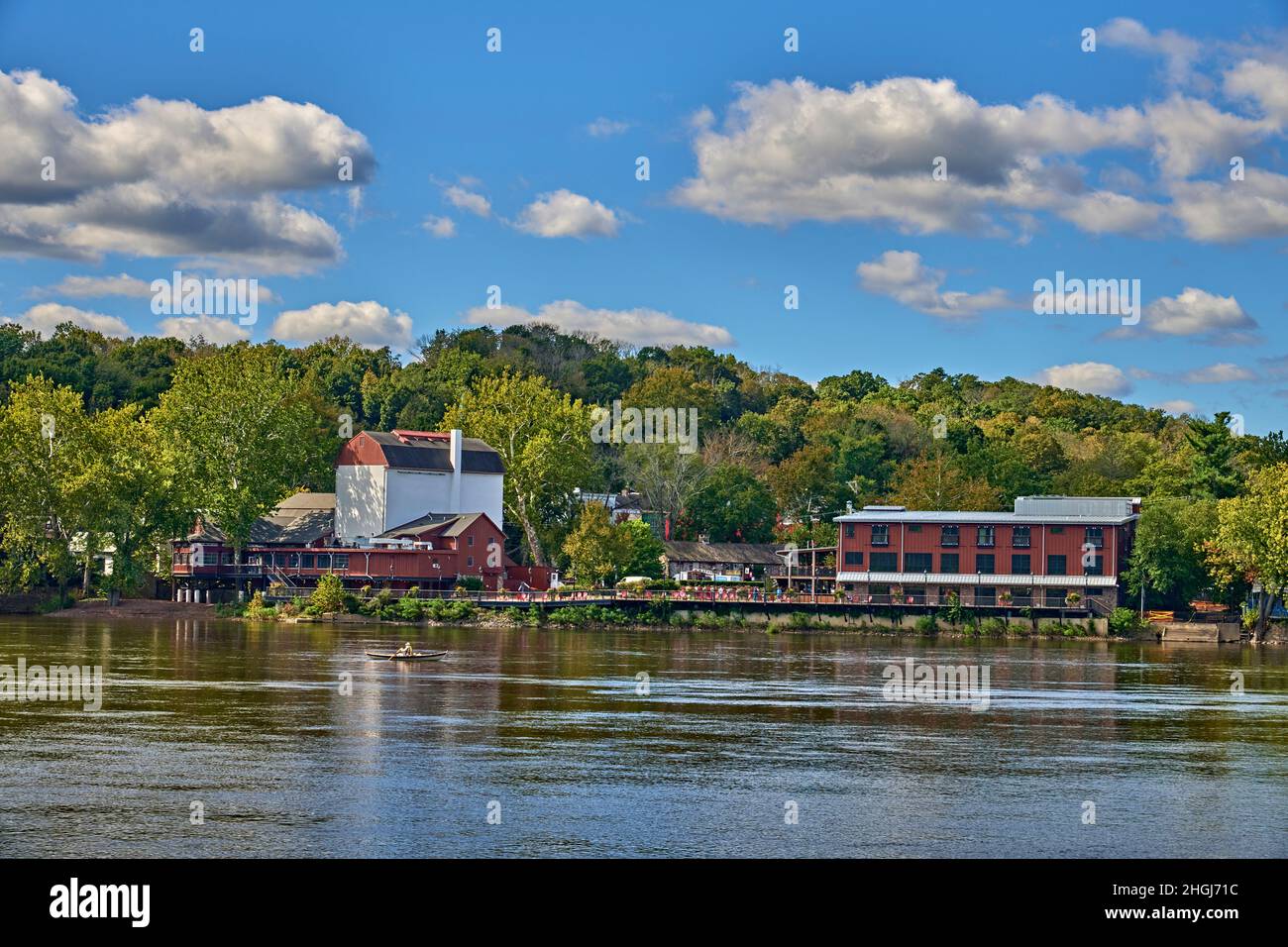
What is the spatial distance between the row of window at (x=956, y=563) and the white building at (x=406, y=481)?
108 feet

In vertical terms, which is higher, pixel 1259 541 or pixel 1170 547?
pixel 1259 541

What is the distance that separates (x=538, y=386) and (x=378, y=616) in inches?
1570

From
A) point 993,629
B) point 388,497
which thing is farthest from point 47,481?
point 993,629

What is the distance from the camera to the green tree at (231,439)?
124938 millimetres

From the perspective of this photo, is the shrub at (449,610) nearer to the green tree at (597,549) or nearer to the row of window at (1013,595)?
the green tree at (597,549)

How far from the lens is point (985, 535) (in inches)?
4582

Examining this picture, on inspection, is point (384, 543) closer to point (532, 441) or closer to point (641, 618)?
point (532, 441)

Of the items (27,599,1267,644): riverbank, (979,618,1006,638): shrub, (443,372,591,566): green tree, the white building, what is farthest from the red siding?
the white building

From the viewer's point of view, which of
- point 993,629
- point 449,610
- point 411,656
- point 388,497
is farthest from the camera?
point 388,497

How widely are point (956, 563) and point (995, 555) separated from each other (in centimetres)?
293

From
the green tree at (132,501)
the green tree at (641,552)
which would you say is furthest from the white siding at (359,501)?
the green tree at (641,552)

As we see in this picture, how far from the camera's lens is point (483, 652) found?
273ft
